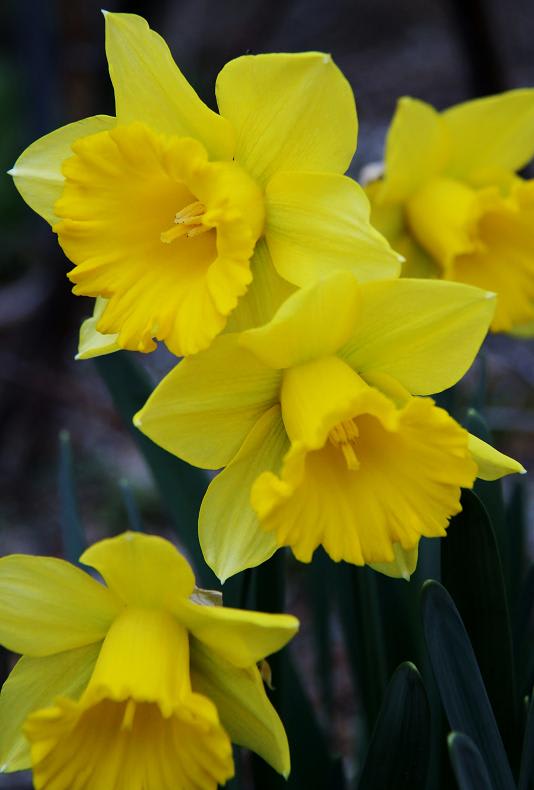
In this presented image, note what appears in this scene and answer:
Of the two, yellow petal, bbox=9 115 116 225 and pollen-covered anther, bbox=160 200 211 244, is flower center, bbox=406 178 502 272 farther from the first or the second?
yellow petal, bbox=9 115 116 225

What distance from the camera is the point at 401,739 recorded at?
3.51 feet

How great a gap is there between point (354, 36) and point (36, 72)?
13.4ft

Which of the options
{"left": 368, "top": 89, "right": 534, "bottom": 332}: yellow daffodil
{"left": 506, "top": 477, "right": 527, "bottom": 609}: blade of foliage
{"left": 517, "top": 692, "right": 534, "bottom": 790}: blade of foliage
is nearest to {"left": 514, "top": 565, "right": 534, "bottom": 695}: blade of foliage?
{"left": 506, "top": 477, "right": 527, "bottom": 609}: blade of foliage

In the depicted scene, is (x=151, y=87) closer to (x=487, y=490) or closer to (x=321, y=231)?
(x=321, y=231)

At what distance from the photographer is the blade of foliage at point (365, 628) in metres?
1.33

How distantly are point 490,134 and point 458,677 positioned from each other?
3.73ft

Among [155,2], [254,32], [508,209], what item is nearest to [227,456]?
[508,209]

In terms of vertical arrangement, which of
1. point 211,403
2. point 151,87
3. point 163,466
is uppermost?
point 151,87

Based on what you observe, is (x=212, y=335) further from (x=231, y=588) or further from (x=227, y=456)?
(x=231, y=588)

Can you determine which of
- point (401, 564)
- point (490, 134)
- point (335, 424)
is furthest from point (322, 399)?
point (490, 134)

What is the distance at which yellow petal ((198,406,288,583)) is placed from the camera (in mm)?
1099

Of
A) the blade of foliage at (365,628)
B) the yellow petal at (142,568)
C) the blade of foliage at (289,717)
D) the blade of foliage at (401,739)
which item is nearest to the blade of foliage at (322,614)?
the blade of foliage at (365,628)

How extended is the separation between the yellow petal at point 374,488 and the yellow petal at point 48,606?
21 centimetres

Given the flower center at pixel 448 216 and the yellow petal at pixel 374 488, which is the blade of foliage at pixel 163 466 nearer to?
the yellow petal at pixel 374 488
